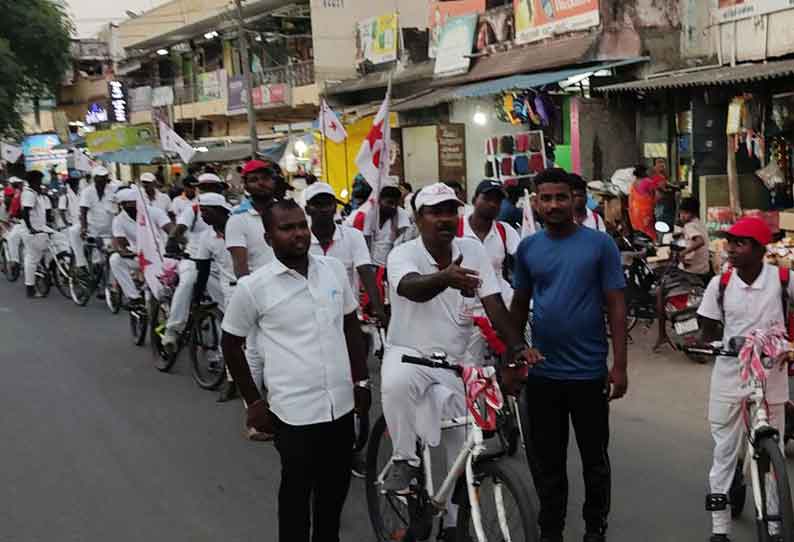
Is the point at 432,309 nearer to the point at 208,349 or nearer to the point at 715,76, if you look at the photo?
the point at 208,349

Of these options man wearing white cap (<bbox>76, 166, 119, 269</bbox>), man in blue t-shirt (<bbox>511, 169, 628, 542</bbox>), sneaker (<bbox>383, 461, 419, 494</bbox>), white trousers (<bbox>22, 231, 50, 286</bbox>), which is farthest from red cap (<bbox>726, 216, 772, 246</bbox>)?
white trousers (<bbox>22, 231, 50, 286</bbox>)

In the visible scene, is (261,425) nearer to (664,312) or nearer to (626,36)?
(664,312)

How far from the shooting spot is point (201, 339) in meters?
8.52

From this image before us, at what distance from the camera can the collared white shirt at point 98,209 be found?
1266 centimetres

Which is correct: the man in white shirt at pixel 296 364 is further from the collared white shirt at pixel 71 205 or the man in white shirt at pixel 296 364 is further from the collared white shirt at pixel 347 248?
the collared white shirt at pixel 71 205

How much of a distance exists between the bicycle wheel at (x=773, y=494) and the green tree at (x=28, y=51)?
28264mm

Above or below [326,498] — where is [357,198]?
above

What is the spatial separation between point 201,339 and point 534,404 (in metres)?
4.91

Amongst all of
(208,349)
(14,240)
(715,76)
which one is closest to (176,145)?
(14,240)

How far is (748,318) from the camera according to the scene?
175 inches

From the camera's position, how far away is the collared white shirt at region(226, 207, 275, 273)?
6695 mm

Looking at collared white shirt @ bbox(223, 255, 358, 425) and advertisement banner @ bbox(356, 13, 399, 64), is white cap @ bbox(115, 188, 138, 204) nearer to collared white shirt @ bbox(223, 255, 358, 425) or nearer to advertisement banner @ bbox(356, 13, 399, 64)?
collared white shirt @ bbox(223, 255, 358, 425)

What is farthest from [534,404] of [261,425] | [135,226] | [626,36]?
[626,36]

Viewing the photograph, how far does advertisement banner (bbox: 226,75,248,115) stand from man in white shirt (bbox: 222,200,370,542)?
29.2 m
